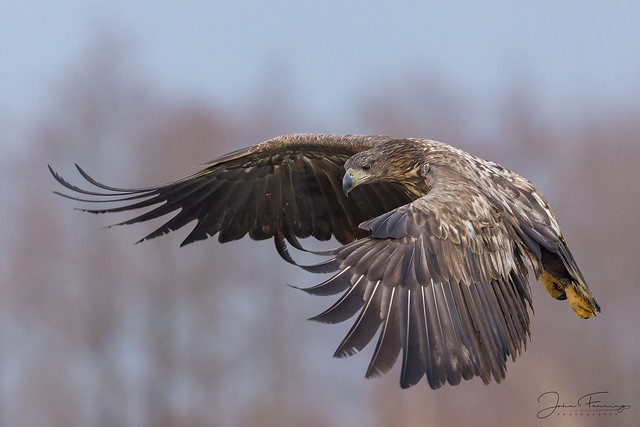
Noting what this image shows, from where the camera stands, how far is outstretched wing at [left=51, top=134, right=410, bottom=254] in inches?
386

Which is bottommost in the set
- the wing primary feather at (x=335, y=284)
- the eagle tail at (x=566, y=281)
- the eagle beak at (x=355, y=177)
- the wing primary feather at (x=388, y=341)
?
the wing primary feather at (x=388, y=341)

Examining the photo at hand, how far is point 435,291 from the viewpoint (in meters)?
7.09

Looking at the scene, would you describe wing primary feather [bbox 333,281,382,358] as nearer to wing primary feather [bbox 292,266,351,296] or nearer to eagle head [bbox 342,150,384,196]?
wing primary feather [bbox 292,266,351,296]

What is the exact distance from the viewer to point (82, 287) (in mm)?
35312

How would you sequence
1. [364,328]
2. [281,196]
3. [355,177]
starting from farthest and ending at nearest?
1. [281,196]
2. [355,177]
3. [364,328]

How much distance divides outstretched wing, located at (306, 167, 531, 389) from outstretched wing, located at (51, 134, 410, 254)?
2.23 metres

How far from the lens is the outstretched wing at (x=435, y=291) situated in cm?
675

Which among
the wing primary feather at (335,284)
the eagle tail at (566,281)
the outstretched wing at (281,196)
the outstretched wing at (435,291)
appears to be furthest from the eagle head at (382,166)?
the wing primary feather at (335,284)

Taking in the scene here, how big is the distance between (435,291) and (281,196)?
3.22 m

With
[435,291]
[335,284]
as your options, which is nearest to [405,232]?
[435,291]

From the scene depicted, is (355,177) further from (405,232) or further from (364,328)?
(364,328)

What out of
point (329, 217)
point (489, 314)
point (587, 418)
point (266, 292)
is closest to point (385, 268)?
point (489, 314)
